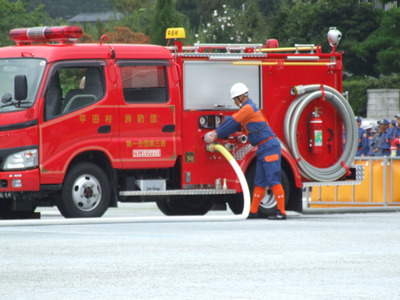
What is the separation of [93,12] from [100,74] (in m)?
128

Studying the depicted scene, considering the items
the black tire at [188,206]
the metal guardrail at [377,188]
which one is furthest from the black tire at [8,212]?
the metal guardrail at [377,188]

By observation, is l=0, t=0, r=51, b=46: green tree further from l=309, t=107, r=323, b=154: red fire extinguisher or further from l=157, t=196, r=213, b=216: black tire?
l=309, t=107, r=323, b=154: red fire extinguisher

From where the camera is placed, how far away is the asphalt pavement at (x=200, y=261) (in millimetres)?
A: 9266

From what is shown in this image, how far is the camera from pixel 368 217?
18.1 m

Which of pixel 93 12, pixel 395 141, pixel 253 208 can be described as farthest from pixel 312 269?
pixel 93 12

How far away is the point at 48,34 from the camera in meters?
16.6

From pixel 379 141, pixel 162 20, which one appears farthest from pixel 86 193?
pixel 162 20

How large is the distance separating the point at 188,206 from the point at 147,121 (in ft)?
7.30

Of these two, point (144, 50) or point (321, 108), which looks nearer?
point (144, 50)

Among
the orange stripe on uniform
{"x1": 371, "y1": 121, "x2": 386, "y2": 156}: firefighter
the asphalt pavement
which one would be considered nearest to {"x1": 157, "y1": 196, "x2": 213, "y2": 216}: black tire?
the orange stripe on uniform

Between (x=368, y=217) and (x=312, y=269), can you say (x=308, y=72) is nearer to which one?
(x=368, y=217)

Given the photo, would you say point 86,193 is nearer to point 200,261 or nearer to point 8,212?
point 8,212

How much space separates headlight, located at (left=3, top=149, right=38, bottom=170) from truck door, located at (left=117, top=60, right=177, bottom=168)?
127 centimetres

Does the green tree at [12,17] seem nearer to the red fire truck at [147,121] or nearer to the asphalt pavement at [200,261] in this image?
the red fire truck at [147,121]
